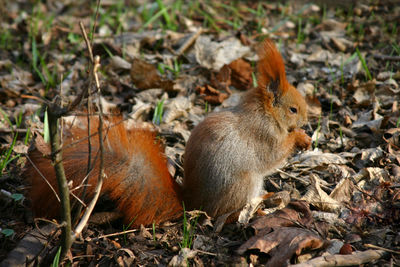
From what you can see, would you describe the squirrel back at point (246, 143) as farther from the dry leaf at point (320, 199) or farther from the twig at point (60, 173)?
the twig at point (60, 173)

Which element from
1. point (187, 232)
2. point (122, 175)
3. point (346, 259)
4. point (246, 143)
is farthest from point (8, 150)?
point (346, 259)

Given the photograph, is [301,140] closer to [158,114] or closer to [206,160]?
[206,160]

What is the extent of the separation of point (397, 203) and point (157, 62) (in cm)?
257

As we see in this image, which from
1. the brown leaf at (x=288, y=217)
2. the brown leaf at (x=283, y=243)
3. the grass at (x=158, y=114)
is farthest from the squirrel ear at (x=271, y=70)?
the grass at (x=158, y=114)

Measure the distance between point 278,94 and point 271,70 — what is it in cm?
20

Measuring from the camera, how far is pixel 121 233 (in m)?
2.31

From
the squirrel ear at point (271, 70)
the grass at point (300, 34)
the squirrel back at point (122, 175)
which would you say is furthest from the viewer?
the grass at point (300, 34)

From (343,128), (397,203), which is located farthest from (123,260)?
(343,128)

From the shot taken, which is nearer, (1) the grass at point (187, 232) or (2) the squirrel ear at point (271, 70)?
(1) the grass at point (187, 232)

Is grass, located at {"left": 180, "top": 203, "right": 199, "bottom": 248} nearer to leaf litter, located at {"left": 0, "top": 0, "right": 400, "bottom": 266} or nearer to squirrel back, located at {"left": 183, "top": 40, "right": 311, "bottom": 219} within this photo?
leaf litter, located at {"left": 0, "top": 0, "right": 400, "bottom": 266}

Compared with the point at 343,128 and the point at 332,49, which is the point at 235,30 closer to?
the point at 332,49

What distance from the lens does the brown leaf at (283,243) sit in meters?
2.01

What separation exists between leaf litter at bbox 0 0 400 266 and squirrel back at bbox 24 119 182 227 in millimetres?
149

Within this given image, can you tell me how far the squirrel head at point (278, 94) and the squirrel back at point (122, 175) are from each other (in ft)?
2.62
